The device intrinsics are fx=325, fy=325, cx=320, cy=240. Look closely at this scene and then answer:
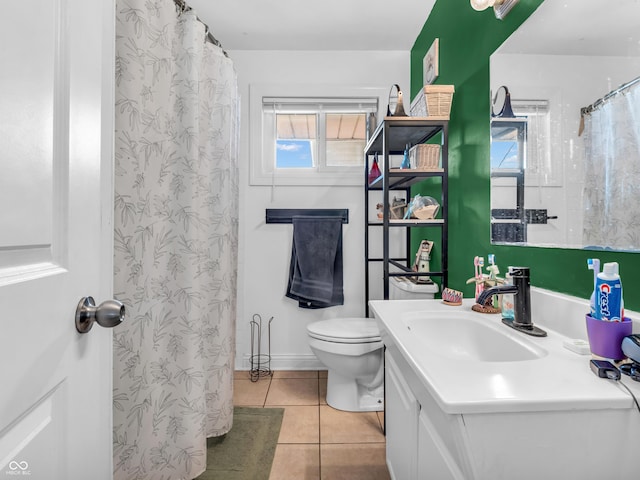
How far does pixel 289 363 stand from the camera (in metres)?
2.42

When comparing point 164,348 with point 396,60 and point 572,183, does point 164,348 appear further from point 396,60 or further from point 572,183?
point 396,60

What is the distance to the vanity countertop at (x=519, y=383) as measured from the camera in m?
0.53

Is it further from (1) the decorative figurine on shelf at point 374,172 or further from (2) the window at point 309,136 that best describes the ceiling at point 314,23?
(1) the decorative figurine on shelf at point 374,172

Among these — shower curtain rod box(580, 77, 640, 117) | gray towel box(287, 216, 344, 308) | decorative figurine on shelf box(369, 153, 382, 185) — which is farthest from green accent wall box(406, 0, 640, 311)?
gray towel box(287, 216, 344, 308)

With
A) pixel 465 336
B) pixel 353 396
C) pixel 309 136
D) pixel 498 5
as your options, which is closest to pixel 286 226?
pixel 309 136

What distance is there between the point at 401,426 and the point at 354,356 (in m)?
0.69

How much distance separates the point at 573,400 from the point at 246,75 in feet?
8.43

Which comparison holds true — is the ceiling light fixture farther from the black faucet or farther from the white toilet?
the white toilet

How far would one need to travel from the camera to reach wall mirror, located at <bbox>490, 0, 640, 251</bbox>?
2.51 feet

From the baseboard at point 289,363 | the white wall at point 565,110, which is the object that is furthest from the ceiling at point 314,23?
the baseboard at point 289,363

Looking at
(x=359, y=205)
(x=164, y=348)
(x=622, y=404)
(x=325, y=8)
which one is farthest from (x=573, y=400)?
(x=325, y=8)

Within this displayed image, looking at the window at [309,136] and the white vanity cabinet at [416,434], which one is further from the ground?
the window at [309,136]

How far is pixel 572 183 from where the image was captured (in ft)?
2.99

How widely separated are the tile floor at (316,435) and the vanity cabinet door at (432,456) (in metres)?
0.72
